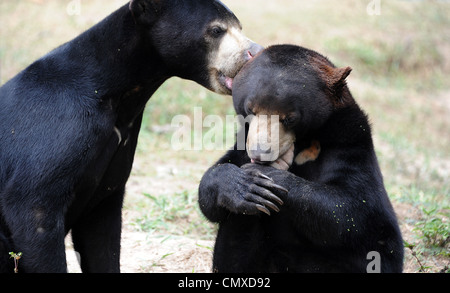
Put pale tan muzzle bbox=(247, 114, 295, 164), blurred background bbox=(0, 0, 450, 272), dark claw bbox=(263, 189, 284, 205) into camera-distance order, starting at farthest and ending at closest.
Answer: blurred background bbox=(0, 0, 450, 272)
pale tan muzzle bbox=(247, 114, 295, 164)
dark claw bbox=(263, 189, 284, 205)

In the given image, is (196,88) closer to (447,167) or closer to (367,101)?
(367,101)

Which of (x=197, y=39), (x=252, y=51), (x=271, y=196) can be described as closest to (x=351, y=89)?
(x=252, y=51)

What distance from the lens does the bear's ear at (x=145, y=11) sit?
14.5 ft

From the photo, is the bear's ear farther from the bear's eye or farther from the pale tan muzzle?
the pale tan muzzle

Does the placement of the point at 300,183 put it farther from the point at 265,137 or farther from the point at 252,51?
the point at 252,51

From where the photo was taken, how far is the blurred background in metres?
5.98

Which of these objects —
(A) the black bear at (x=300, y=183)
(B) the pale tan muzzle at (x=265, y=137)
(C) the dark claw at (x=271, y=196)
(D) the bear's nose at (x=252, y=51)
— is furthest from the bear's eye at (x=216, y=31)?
(C) the dark claw at (x=271, y=196)

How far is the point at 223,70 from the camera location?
15.1 feet

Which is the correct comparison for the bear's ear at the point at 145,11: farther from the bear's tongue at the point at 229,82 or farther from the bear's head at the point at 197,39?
the bear's tongue at the point at 229,82

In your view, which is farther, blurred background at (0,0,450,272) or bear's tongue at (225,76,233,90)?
blurred background at (0,0,450,272)

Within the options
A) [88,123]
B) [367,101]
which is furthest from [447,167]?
[88,123]

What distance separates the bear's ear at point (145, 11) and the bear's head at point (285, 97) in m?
0.76

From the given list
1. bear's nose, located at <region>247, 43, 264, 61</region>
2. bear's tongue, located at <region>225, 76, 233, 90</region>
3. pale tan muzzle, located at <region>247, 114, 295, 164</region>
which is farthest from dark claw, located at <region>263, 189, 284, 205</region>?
bear's nose, located at <region>247, 43, 264, 61</region>

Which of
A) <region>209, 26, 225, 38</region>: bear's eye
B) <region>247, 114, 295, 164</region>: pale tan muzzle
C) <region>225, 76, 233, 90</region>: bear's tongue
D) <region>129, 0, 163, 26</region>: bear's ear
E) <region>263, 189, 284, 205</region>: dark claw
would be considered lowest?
<region>263, 189, 284, 205</region>: dark claw
